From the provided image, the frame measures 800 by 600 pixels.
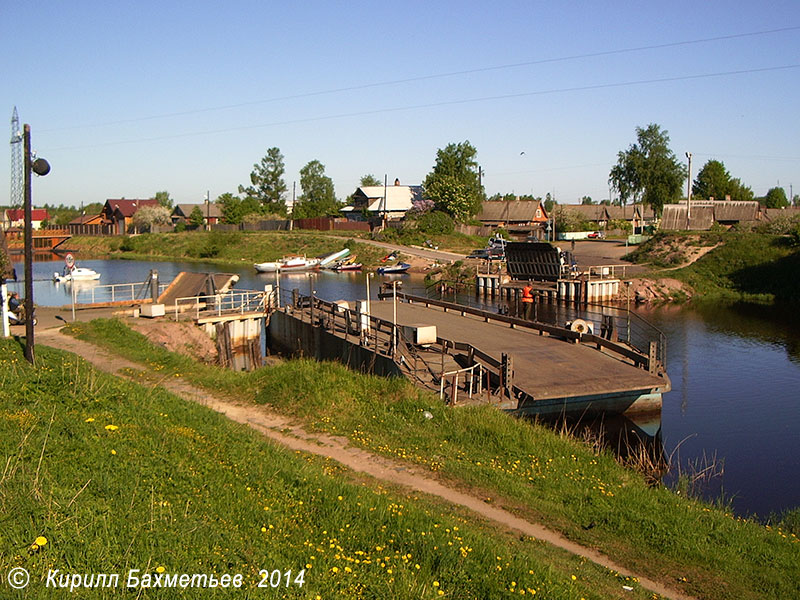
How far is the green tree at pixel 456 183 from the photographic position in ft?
342

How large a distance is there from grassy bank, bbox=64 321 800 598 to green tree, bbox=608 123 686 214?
8866cm

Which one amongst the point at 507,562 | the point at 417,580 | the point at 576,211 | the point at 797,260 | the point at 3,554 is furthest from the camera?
the point at 576,211

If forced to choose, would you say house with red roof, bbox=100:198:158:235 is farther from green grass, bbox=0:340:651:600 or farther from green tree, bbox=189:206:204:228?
green grass, bbox=0:340:651:600

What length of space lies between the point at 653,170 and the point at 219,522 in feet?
324

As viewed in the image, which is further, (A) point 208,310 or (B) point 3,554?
(A) point 208,310

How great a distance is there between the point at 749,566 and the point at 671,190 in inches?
3770

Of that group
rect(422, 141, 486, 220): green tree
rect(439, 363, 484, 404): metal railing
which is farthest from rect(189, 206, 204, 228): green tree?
rect(439, 363, 484, 404): metal railing

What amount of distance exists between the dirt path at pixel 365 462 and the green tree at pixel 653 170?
89246mm

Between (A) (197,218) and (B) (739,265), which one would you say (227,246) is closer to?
(A) (197,218)

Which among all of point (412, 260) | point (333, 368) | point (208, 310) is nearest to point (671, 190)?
point (412, 260)

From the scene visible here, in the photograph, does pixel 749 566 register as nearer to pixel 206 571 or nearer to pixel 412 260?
pixel 206 571

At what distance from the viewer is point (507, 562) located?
30.6ft

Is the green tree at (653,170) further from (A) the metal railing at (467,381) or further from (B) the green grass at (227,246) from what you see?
(A) the metal railing at (467,381)

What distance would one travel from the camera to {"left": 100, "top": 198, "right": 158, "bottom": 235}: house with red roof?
135m
